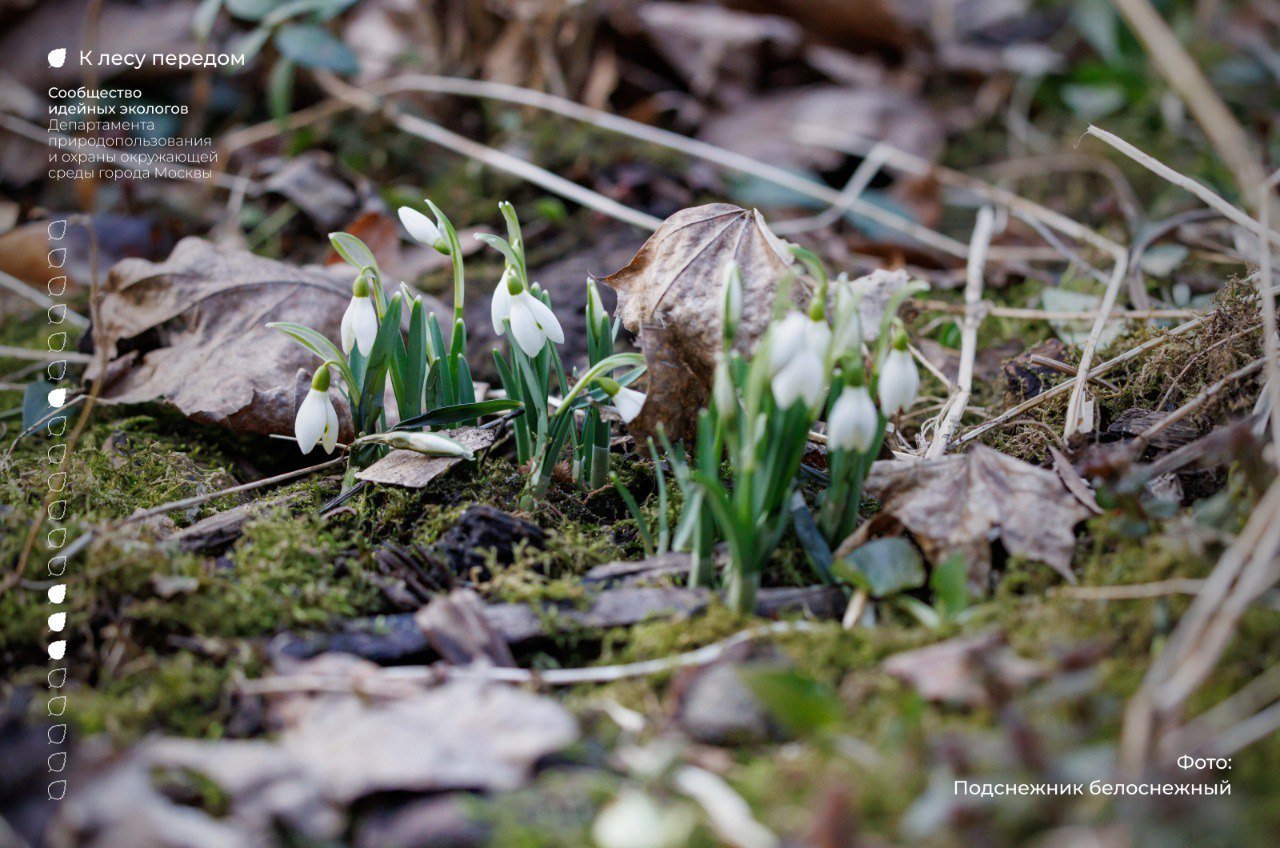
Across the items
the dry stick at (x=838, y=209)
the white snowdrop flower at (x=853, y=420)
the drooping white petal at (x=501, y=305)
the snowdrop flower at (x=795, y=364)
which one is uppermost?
the dry stick at (x=838, y=209)

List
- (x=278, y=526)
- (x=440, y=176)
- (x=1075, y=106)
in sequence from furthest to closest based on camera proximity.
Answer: (x=1075, y=106) → (x=440, y=176) → (x=278, y=526)

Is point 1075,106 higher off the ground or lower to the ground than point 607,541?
higher

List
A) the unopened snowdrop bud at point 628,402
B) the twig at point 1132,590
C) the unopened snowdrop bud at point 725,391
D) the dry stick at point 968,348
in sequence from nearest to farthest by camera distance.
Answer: the twig at point 1132,590 → the unopened snowdrop bud at point 725,391 → the unopened snowdrop bud at point 628,402 → the dry stick at point 968,348

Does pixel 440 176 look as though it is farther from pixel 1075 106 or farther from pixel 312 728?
pixel 1075 106

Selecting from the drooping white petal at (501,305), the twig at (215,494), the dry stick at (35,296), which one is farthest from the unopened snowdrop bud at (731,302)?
the dry stick at (35,296)

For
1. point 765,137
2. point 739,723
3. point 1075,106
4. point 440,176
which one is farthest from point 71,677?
point 1075,106

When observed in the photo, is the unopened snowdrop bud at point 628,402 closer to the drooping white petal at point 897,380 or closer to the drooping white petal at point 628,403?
the drooping white petal at point 628,403

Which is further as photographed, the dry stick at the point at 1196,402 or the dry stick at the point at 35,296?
the dry stick at the point at 35,296
